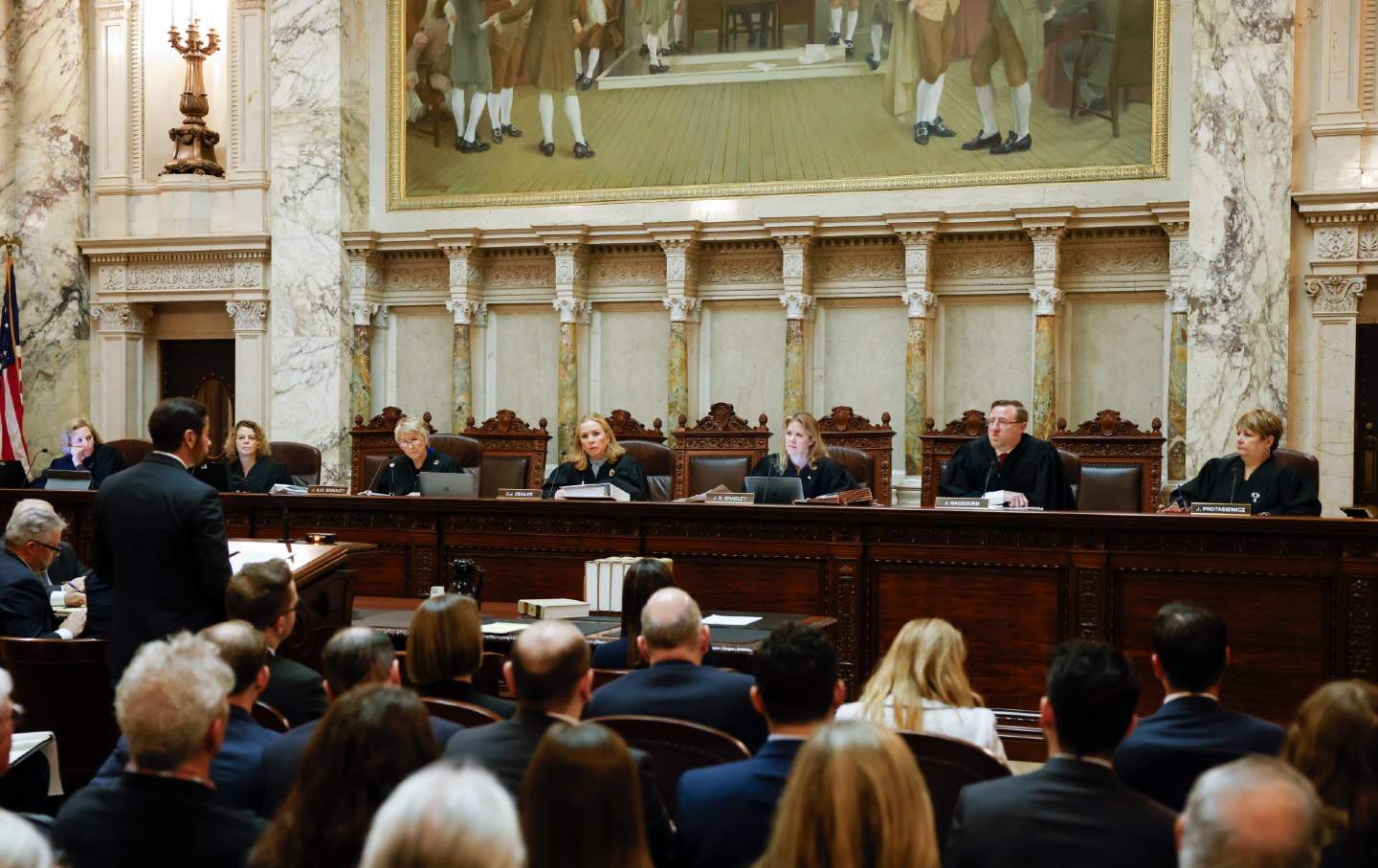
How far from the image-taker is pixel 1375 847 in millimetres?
2498

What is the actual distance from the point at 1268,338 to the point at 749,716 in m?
7.69

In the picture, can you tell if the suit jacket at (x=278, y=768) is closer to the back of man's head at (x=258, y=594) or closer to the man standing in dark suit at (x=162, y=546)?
the back of man's head at (x=258, y=594)

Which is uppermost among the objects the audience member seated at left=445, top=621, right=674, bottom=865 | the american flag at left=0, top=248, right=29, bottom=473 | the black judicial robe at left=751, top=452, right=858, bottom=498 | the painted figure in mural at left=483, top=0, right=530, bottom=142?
the painted figure in mural at left=483, top=0, right=530, bottom=142

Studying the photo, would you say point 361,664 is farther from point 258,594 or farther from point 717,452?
point 717,452

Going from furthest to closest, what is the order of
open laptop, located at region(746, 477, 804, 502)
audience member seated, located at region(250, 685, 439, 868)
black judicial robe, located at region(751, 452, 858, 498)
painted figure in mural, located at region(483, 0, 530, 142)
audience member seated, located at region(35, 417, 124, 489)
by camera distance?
painted figure in mural, located at region(483, 0, 530, 142) → audience member seated, located at region(35, 417, 124, 489) → black judicial robe, located at region(751, 452, 858, 498) → open laptop, located at region(746, 477, 804, 502) → audience member seated, located at region(250, 685, 439, 868)

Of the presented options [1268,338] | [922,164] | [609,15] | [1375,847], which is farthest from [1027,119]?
[1375,847]

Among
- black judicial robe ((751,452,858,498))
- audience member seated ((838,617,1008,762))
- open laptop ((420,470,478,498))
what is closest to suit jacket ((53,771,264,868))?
audience member seated ((838,617,1008,762))

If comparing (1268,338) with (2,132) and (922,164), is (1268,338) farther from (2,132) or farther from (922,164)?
(2,132)

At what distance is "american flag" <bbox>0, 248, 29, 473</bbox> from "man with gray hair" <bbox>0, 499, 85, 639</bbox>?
21.5ft

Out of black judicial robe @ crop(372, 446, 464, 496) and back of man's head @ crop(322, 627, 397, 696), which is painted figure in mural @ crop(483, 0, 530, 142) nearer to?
black judicial robe @ crop(372, 446, 464, 496)

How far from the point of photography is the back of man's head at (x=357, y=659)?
11.3 ft

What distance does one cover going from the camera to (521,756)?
2.95 metres

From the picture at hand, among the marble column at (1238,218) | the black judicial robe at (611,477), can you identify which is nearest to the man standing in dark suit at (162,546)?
the black judicial robe at (611,477)

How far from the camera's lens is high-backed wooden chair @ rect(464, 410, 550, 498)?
10.7m
